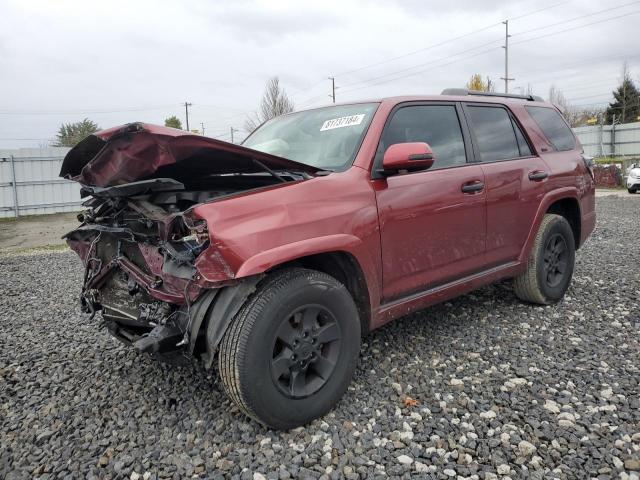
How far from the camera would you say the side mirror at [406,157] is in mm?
2758

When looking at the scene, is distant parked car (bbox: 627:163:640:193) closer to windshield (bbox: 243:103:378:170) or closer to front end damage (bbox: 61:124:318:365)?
windshield (bbox: 243:103:378:170)

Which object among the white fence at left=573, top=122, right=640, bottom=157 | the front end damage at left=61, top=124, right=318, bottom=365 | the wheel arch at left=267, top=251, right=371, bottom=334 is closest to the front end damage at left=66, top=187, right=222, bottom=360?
the front end damage at left=61, top=124, right=318, bottom=365

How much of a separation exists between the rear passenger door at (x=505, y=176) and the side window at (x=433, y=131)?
7.6 inches

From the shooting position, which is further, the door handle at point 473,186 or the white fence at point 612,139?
the white fence at point 612,139

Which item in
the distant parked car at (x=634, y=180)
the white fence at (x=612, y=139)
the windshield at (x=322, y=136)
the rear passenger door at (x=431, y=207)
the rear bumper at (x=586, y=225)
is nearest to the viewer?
the rear passenger door at (x=431, y=207)

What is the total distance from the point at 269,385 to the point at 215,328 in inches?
15.0

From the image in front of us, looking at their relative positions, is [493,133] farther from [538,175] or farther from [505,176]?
[538,175]

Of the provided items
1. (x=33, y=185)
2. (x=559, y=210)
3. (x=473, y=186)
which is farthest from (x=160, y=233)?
(x=33, y=185)

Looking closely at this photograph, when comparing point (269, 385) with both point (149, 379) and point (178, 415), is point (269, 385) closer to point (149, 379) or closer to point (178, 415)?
point (178, 415)

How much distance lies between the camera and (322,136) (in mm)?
3320

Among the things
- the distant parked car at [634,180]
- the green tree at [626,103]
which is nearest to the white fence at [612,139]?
the distant parked car at [634,180]

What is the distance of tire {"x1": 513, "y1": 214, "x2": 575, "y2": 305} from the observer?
13.6 feet

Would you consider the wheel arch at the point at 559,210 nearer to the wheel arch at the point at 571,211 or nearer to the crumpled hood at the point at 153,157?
the wheel arch at the point at 571,211

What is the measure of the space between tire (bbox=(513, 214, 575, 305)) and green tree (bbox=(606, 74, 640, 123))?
46.6m
